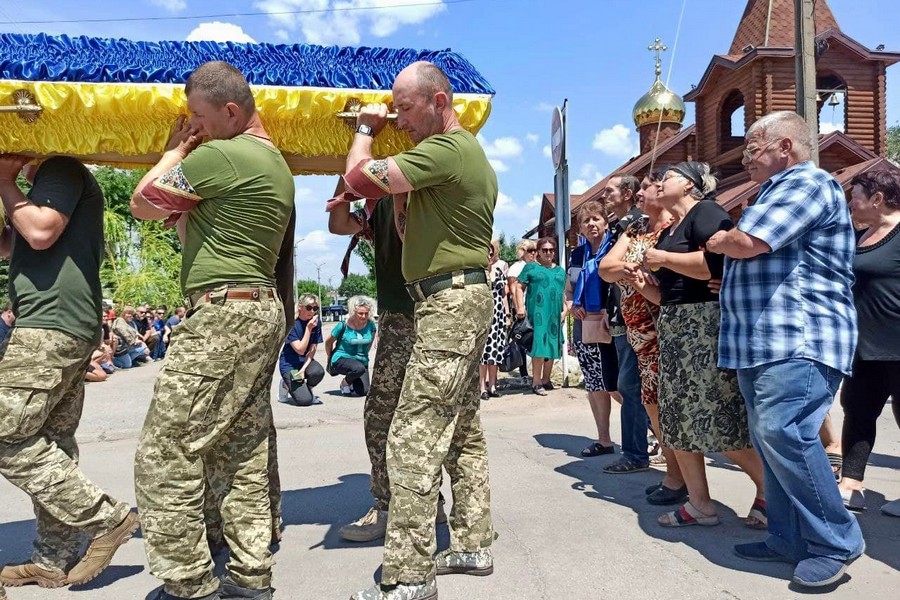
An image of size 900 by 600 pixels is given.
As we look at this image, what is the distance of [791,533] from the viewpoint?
10.7 ft

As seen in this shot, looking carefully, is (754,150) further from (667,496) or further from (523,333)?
(523,333)

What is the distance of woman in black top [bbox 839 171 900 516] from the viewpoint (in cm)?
409

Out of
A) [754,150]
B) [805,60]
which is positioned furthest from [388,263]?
[805,60]

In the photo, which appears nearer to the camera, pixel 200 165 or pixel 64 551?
pixel 200 165

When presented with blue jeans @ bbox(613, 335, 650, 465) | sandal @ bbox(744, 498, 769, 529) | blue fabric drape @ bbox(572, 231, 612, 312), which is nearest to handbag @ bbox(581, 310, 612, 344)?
blue fabric drape @ bbox(572, 231, 612, 312)

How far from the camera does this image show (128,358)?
54.5 feet

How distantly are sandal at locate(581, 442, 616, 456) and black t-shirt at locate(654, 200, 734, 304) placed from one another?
2104 millimetres

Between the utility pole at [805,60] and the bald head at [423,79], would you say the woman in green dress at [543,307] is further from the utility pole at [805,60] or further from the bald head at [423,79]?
the bald head at [423,79]

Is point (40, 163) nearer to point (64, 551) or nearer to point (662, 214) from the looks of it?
point (64, 551)

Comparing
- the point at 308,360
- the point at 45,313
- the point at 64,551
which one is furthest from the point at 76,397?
the point at 308,360

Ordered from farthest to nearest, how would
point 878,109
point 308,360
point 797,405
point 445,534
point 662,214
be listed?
point 878,109 → point 308,360 → point 662,214 → point 445,534 → point 797,405

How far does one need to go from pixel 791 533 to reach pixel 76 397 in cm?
335

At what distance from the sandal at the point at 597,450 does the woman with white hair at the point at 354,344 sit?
433cm

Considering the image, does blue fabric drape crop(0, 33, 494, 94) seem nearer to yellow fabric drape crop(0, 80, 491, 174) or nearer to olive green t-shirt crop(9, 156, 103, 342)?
yellow fabric drape crop(0, 80, 491, 174)
